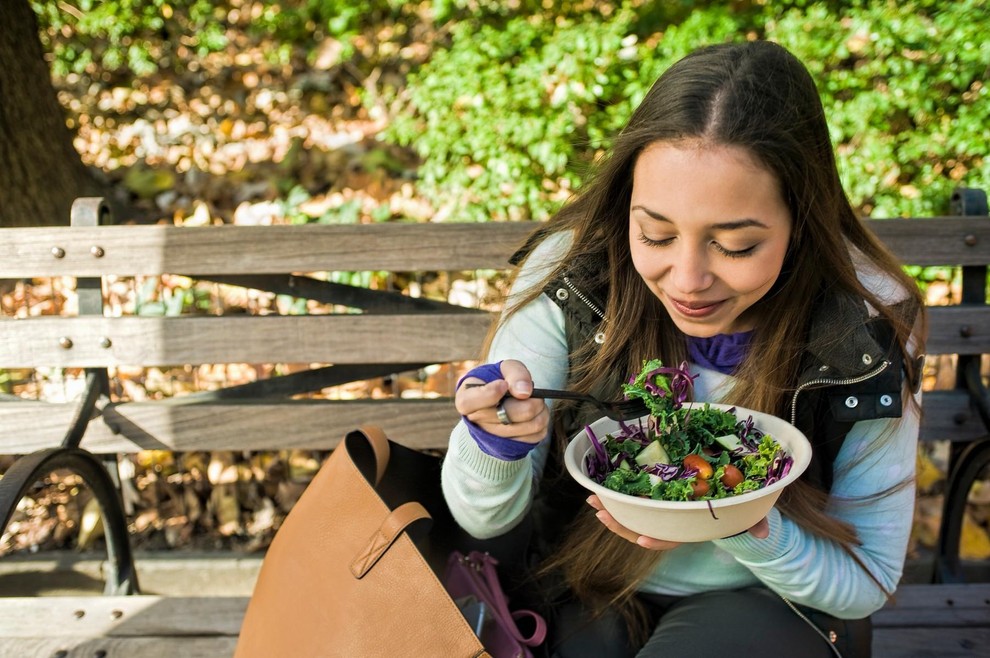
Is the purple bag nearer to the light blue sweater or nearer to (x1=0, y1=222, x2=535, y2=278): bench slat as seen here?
the light blue sweater

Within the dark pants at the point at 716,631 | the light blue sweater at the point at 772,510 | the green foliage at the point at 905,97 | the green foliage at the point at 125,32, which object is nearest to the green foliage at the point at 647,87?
the green foliage at the point at 905,97

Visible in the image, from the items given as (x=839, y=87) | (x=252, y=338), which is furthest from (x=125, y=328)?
(x=839, y=87)

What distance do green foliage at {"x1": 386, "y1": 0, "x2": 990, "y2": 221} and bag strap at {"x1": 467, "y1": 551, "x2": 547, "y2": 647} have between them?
2271 mm

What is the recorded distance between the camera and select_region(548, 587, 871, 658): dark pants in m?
1.67

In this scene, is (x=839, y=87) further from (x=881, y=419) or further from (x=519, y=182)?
(x=881, y=419)

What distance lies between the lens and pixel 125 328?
2439 mm

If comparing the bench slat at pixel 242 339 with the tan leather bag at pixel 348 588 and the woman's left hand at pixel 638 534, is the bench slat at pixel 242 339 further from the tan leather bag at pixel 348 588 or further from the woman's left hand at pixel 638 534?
the woman's left hand at pixel 638 534

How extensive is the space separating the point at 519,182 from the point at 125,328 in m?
1.97

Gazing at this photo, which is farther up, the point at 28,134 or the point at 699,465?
the point at 28,134

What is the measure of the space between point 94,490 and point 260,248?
0.75 meters

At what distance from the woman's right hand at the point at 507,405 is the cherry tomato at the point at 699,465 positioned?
0.24 m

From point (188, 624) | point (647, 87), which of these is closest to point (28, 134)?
point (188, 624)

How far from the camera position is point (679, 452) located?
1.55 meters

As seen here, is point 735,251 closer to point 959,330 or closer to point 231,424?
point 959,330
